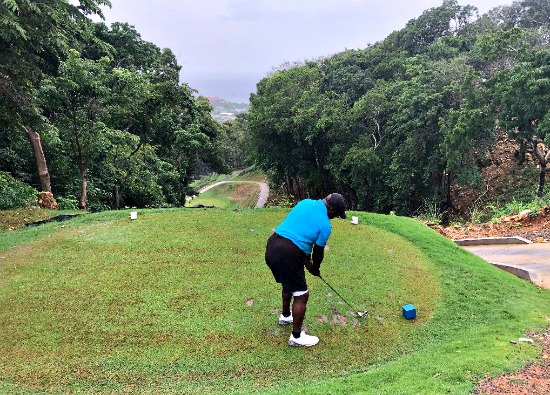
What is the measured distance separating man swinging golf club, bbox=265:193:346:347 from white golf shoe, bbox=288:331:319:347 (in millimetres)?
105

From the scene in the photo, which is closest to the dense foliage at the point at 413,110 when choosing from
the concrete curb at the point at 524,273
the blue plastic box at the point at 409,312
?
the concrete curb at the point at 524,273

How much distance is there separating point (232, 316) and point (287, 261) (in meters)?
1.45

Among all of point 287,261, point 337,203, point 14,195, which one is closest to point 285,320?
point 287,261

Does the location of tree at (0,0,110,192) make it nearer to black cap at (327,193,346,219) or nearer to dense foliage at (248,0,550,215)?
black cap at (327,193,346,219)

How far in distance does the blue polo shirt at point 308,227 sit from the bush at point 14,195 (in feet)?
31.9

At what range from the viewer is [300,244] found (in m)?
4.93

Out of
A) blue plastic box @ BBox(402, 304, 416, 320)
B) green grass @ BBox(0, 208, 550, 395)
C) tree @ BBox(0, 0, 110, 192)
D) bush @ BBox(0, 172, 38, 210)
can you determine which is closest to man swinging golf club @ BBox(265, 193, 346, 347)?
green grass @ BBox(0, 208, 550, 395)

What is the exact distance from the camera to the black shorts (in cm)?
490

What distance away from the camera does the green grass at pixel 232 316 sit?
4.52 m

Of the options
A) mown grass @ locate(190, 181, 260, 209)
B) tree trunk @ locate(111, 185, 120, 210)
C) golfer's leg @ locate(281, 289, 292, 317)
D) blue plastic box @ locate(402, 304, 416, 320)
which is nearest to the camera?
golfer's leg @ locate(281, 289, 292, 317)

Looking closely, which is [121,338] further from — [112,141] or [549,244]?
[549,244]

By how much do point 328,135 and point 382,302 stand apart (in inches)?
875

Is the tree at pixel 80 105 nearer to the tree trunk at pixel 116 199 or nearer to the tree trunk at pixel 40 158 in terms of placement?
the tree trunk at pixel 40 158

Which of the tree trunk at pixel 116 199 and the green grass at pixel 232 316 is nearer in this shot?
the green grass at pixel 232 316
